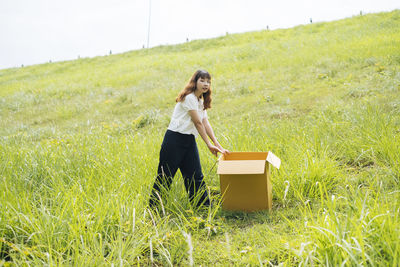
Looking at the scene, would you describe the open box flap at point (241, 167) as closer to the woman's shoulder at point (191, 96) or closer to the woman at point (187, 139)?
the woman at point (187, 139)

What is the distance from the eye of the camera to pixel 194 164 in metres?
4.08

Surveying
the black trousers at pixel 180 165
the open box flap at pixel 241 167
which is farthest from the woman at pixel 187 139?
the open box flap at pixel 241 167

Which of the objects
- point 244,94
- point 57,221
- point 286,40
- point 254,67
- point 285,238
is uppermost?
point 286,40

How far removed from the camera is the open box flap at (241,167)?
375 cm

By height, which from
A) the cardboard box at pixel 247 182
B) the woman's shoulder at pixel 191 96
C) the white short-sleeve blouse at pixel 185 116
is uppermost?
the woman's shoulder at pixel 191 96

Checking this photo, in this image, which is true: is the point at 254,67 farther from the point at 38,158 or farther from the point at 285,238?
the point at 285,238

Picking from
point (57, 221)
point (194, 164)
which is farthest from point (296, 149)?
point (57, 221)

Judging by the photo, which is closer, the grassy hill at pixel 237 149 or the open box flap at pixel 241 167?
the grassy hill at pixel 237 149

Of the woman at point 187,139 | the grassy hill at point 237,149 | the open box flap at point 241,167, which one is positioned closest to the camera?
the grassy hill at point 237,149

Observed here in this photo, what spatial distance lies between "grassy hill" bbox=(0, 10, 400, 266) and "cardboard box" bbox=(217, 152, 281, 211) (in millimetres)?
123

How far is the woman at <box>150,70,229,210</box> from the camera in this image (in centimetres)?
386

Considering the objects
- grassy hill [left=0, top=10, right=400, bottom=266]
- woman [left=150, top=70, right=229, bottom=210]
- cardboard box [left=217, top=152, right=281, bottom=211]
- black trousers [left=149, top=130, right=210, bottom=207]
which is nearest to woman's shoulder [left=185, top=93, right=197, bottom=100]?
woman [left=150, top=70, right=229, bottom=210]

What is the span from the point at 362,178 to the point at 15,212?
140 inches

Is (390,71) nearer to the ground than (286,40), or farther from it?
nearer to the ground
